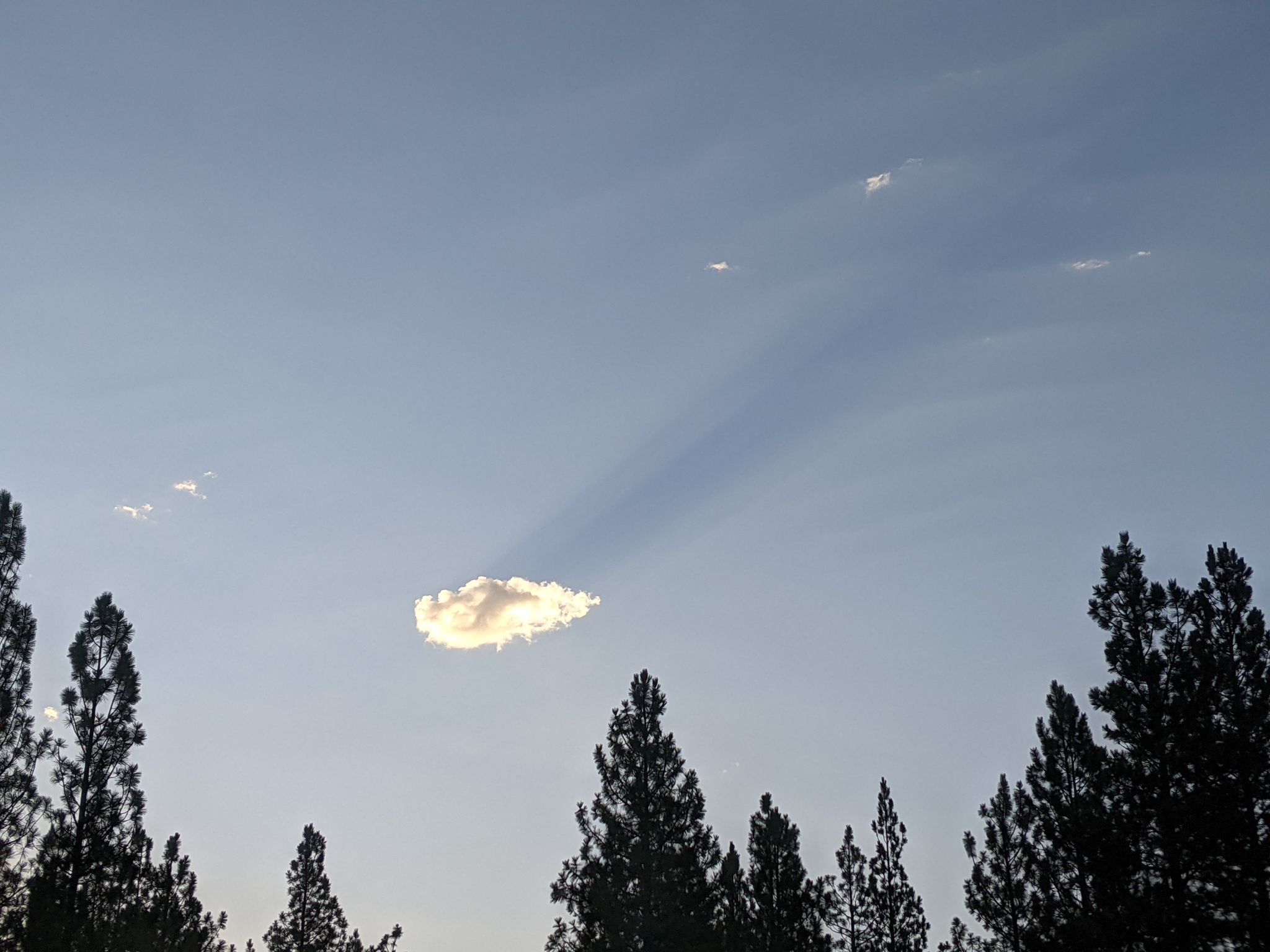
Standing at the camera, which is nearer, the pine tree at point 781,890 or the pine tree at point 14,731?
the pine tree at point 14,731

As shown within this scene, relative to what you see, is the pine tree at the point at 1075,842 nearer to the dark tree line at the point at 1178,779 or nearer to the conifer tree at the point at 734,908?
the dark tree line at the point at 1178,779

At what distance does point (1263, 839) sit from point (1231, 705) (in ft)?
11.5

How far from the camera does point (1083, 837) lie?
30.0 m

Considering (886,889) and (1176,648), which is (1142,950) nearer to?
Result: (1176,648)

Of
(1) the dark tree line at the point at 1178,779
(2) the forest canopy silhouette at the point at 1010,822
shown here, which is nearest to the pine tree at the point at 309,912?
(2) the forest canopy silhouette at the point at 1010,822

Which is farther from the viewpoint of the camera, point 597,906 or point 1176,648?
point 597,906

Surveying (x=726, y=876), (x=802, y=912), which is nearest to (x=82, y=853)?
(x=726, y=876)

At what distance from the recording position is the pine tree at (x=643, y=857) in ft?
110

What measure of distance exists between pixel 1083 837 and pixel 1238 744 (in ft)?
16.2

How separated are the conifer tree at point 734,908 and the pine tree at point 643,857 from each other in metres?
1.18

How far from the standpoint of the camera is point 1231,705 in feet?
94.9

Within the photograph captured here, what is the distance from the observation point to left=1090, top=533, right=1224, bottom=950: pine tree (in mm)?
28156

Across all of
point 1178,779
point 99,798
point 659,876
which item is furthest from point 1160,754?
point 99,798

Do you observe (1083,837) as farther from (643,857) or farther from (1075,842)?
(643,857)
